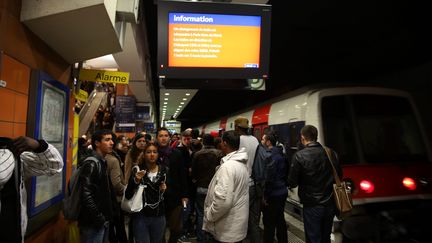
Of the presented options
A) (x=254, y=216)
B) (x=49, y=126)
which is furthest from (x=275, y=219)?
(x=49, y=126)

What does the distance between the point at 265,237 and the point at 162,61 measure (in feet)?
8.67

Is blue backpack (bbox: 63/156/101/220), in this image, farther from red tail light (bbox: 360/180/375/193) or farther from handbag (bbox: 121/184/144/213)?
red tail light (bbox: 360/180/375/193)

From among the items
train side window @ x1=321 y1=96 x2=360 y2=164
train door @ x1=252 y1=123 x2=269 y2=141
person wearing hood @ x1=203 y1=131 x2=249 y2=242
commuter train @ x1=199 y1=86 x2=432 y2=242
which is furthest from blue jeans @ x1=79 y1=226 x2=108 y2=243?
train door @ x1=252 y1=123 x2=269 y2=141

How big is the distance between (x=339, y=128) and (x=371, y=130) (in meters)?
0.46

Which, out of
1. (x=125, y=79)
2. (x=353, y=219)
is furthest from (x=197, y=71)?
(x=353, y=219)

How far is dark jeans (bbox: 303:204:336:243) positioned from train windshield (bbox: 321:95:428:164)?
1.35m

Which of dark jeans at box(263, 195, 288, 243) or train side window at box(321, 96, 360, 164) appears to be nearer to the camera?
dark jeans at box(263, 195, 288, 243)

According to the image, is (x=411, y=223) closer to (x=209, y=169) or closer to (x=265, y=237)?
(x=265, y=237)

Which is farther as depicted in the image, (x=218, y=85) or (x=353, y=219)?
(x=218, y=85)

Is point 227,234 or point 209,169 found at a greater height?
point 209,169

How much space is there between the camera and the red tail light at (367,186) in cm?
448

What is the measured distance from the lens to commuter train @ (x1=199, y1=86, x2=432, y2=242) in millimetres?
4145

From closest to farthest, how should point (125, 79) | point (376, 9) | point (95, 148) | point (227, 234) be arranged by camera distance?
point (227, 234), point (95, 148), point (125, 79), point (376, 9)

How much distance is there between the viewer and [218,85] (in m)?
4.48
